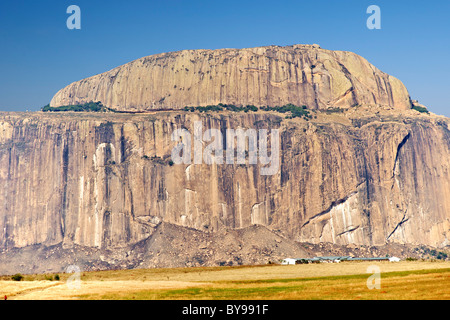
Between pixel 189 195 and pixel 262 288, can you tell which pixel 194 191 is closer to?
pixel 189 195

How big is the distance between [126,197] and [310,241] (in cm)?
4130

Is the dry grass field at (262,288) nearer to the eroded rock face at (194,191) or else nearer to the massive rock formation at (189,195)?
the massive rock formation at (189,195)

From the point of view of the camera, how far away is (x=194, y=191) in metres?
190

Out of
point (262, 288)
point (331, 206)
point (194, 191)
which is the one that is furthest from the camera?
point (194, 191)

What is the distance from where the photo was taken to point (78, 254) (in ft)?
588

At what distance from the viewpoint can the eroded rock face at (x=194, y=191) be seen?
187500mm

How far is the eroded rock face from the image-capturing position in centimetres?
18750


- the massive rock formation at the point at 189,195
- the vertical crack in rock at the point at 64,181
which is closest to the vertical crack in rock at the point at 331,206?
the massive rock formation at the point at 189,195

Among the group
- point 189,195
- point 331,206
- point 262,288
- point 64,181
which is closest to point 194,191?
point 189,195

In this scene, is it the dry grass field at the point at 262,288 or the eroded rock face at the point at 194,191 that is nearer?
the dry grass field at the point at 262,288

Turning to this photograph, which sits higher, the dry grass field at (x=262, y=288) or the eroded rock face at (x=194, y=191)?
the eroded rock face at (x=194, y=191)

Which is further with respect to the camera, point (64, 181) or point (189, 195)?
point (64, 181)

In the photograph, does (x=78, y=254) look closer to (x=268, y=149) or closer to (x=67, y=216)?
(x=67, y=216)
